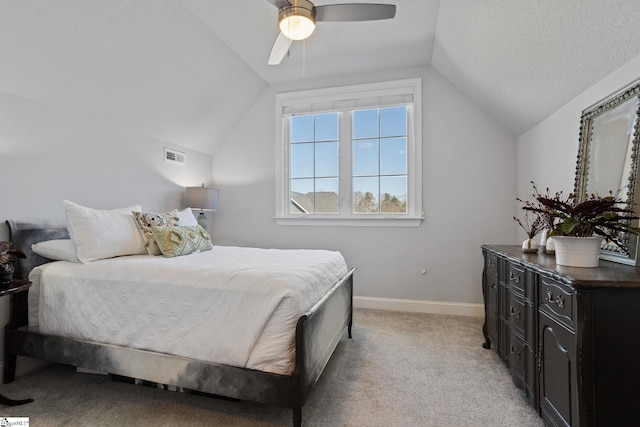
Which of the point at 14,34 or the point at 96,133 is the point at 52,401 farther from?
the point at 14,34

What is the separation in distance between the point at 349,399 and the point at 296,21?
233 centimetres

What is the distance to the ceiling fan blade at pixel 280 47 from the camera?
7.55ft

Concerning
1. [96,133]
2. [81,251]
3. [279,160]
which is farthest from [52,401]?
[279,160]

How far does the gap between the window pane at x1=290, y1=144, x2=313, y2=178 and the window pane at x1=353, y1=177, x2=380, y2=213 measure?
0.63m

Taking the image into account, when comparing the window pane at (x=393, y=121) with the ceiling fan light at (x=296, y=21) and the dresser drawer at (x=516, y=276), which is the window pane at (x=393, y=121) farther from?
the dresser drawer at (x=516, y=276)

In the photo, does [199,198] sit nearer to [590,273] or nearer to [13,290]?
[13,290]

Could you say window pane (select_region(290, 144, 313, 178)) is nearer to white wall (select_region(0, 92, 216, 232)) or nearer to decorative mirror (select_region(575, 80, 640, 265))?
white wall (select_region(0, 92, 216, 232))

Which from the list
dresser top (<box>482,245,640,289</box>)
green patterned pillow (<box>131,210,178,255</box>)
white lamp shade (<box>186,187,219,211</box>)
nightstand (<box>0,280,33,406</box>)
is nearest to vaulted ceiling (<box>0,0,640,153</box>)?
white lamp shade (<box>186,187,219,211</box>)

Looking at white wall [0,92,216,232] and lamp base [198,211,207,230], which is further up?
white wall [0,92,216,232]

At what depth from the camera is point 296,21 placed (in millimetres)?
1939

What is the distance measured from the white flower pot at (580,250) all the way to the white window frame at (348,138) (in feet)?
6.71

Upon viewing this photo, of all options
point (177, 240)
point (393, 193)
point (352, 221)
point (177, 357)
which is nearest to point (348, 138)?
point (393, 193)

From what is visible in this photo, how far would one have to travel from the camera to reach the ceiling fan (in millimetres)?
1891

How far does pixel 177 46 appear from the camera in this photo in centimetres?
285
